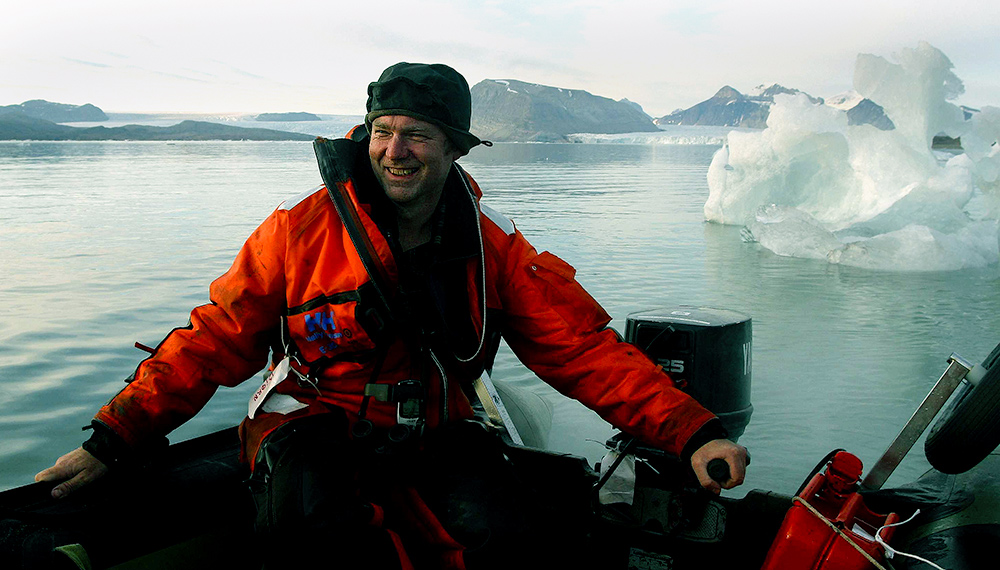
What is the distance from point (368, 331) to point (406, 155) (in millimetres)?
459

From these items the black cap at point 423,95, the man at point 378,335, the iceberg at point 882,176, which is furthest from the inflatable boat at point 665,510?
the iceberg at point 882,176

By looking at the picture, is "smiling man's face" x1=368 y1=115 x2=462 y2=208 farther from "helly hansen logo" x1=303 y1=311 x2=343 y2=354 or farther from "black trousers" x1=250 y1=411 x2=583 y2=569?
"black trousers" x1=250 y1=411 x2=583 y2=569

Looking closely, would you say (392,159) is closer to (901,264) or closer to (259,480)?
(259,480)

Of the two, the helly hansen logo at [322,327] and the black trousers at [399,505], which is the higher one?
the helly hansen logo at [322,327]

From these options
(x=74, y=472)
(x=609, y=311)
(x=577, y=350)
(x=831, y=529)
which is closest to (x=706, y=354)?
(x=577, y=350)

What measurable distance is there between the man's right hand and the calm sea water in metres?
1.82

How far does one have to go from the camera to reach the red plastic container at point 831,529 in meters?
1.44

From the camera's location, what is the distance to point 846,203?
10.6 metres

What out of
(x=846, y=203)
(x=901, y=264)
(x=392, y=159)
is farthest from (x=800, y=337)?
(x=846, y=203)

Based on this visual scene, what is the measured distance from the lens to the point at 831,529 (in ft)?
4.81

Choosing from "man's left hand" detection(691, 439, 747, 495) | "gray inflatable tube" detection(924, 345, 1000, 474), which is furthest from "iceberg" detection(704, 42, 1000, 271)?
"man's left hand" detection(691, 439, 747, 495)

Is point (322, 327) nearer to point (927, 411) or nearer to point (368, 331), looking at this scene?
point (368, 331)

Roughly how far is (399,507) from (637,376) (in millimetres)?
683

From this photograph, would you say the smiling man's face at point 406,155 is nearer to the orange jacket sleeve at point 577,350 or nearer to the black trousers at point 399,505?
the orange jacket sleeve at point 577,350
